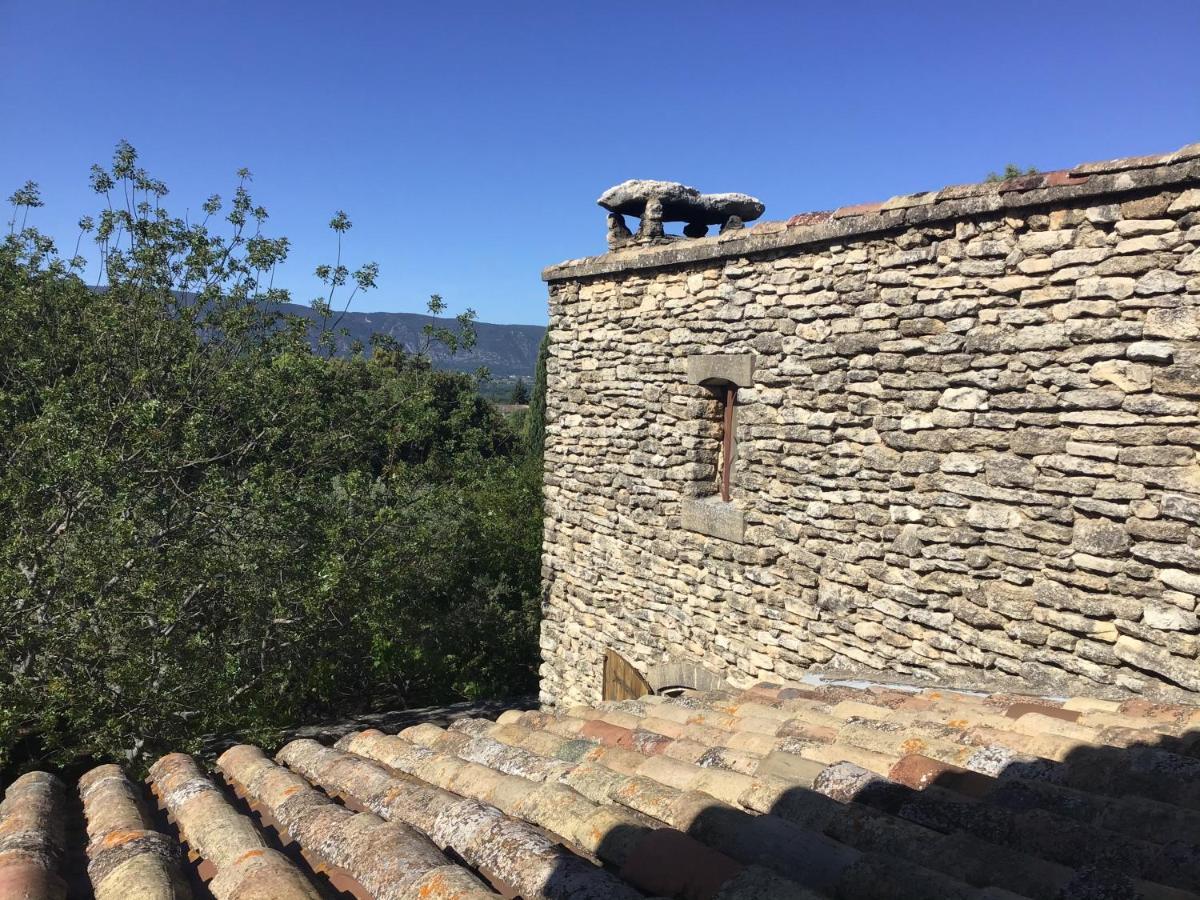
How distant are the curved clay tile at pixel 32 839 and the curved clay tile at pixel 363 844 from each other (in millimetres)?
649

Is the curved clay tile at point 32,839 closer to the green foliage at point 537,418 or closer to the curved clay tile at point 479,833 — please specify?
the curved clay tile at point 479,833

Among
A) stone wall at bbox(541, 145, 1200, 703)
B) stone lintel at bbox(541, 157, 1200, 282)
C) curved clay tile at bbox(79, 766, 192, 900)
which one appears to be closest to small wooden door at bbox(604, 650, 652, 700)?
stone wall at bbox(541, 145, 1200, 703)

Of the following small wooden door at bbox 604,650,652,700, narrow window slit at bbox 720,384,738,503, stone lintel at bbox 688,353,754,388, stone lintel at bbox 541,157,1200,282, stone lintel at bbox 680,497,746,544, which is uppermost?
stone lintel at bbox 541,157,1200,282

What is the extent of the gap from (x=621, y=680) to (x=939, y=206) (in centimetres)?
434

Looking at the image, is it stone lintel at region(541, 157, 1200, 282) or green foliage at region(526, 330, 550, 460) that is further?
green foliage at region(526, 330, 550, 460)

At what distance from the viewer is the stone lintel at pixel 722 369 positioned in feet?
17.8

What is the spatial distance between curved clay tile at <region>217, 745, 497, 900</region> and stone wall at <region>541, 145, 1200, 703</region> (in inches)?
124

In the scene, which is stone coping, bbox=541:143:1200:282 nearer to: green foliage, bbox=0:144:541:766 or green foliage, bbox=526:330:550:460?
green foliage, bbox=0:144:541:766

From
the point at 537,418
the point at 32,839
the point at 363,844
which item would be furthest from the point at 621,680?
the point at 537,418

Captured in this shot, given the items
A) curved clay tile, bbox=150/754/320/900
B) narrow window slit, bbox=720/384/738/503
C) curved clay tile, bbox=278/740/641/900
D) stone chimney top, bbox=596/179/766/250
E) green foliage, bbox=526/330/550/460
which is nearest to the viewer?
curved clay tile, bbox=278/740/641/900

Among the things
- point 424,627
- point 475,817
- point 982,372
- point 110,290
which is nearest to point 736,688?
point 982,372

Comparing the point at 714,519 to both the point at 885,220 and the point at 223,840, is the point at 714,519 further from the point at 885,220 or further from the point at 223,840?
the point at 223,840

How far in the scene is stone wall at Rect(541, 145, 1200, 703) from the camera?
363 centimetres

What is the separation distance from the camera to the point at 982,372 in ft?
13.7
